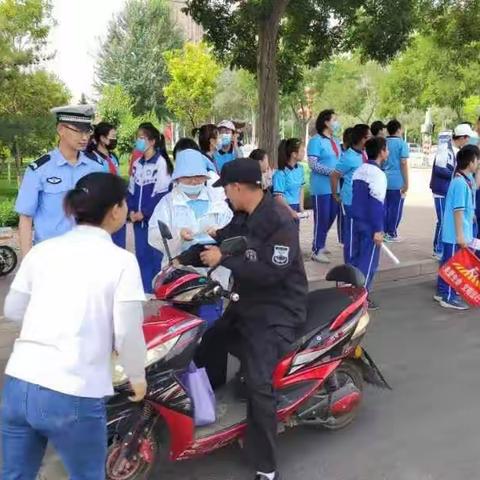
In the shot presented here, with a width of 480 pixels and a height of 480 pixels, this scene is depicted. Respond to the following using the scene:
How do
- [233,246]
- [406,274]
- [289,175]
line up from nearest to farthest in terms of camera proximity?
[233,246], [289,175], [406,274]

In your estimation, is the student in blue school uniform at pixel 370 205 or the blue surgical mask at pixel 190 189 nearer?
the blue surgical mask at pixel 190 189

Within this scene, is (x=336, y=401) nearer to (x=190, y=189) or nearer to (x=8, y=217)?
(x=190, y=189)

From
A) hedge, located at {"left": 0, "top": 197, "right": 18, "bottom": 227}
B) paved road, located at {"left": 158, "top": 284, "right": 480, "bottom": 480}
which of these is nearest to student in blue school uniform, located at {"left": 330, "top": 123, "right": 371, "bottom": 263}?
paved road, located at {"left": 158, "top": 284, "right": 480, "bottom": 480}

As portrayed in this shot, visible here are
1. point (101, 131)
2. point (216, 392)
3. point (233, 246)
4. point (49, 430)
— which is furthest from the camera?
point (101, 131)

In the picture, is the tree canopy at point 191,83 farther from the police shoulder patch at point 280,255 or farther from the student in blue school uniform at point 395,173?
the police shoulder patch at point 280,255

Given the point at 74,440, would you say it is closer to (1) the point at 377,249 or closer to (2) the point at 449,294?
(1) the point at 377,249

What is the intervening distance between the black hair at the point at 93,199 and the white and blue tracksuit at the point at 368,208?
416cm

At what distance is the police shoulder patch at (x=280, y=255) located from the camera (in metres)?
3.25

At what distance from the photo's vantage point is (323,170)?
8.48 meters

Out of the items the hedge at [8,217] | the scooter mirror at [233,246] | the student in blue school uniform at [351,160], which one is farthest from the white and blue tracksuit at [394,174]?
the scooter mirror at [233,246]

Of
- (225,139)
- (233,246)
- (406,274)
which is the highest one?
(225,139)

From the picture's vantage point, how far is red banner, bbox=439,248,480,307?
633 cm

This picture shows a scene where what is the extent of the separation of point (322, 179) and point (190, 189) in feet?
14.9

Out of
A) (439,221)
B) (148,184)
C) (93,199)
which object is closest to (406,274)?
(439,221)
